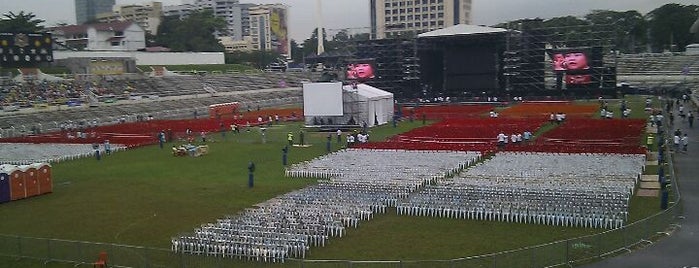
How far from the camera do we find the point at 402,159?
32844 millimetres

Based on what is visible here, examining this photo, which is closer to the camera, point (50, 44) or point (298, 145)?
point (298, 145)

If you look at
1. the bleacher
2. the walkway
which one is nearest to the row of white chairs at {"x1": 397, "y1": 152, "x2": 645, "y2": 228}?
the walkway

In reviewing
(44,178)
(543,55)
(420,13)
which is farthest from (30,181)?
(420,13)

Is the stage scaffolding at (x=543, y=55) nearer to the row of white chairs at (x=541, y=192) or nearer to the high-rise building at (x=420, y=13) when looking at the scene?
the row of white chairs at (x=541, y=192)

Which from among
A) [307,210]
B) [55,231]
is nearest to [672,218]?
[307,210]

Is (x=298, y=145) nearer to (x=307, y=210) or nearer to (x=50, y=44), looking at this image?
(x=307, y=210)

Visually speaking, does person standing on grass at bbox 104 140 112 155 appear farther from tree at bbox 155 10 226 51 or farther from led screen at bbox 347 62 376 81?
tree at bbox 155 10 226 51

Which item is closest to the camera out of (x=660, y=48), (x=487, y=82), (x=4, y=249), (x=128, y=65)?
(x=4, y=249)

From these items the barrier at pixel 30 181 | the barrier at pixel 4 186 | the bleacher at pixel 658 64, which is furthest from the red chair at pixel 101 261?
the bleacher at pixel 658 64

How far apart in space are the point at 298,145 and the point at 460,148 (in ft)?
40.4

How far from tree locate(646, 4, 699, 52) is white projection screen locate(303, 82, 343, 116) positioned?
298ft

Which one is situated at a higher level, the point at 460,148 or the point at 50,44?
the point at 50,44

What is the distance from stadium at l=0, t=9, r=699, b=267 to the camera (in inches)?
687

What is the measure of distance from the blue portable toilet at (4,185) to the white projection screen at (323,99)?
2943cm
